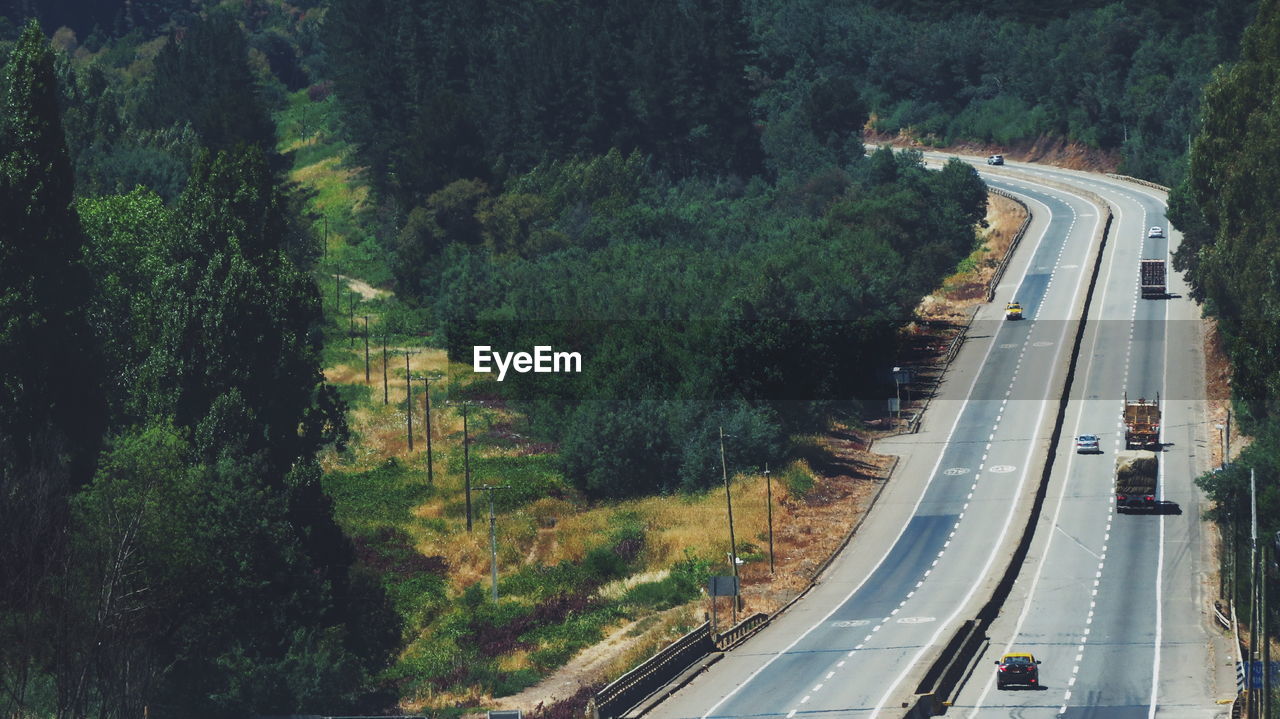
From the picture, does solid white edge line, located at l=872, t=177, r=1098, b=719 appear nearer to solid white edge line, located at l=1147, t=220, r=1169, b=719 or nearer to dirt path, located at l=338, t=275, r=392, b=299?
solid white edge line, located at l=1147, t=220, r=1169, b=719

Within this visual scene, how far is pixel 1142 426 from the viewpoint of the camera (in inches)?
4532

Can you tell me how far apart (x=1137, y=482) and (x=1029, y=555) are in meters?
10.1

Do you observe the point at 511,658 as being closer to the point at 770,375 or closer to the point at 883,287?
the point at 770,375

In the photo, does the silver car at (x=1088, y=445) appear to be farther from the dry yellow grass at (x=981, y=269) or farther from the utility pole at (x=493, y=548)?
the utility pole at (x=493, y=548)

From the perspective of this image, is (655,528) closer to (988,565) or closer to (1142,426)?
(988,565)

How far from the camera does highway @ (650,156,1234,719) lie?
75.5 metres

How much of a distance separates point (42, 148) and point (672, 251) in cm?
8508

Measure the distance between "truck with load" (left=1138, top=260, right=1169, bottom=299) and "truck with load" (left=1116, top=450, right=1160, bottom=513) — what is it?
46397mm

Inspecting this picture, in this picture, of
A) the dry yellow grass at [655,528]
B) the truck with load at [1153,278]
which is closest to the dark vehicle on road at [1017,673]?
the dry yellow grass at [655,528]

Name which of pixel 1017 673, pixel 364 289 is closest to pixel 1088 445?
pixel 1017 673

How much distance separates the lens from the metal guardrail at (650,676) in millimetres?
70000

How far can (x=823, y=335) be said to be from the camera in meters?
127

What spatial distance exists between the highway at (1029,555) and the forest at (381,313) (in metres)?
6.71

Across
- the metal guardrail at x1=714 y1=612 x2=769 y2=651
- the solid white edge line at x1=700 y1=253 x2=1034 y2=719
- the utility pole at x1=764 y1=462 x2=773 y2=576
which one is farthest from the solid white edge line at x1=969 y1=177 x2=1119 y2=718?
the utility pole at x1=764 y1=462 x2=773 y2=576
